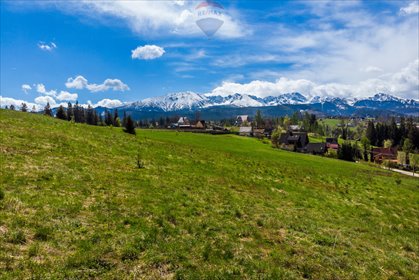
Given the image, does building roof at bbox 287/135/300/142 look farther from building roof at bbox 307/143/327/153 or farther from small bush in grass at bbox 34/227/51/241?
small bush in grass at bbox 34/227/51/241

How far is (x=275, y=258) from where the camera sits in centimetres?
1411

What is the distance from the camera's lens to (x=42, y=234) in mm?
11922

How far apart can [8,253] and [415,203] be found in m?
41.3

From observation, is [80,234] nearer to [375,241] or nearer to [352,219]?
[375,241]

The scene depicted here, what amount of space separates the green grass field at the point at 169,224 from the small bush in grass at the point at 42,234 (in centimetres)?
11

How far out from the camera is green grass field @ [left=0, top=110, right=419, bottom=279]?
11.4m

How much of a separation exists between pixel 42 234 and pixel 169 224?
598cm

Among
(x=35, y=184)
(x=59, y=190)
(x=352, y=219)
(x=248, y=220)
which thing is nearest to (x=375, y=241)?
(x=352, y=219)

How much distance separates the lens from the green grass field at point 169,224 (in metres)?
11.4

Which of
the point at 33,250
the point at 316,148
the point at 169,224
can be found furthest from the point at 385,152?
the point at 33,250

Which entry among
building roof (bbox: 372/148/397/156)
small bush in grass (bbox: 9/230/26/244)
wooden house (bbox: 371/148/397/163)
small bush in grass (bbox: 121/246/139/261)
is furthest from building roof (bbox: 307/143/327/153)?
small bush in grass (bbox: 9/230/26/244)

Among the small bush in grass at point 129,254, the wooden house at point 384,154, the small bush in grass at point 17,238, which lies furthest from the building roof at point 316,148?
the small bush in grass at point 17,238

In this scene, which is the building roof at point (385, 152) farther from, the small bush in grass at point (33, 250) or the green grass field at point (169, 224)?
the small bush in grass at point (33, 250)

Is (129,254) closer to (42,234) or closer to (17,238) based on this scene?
(42,234)
